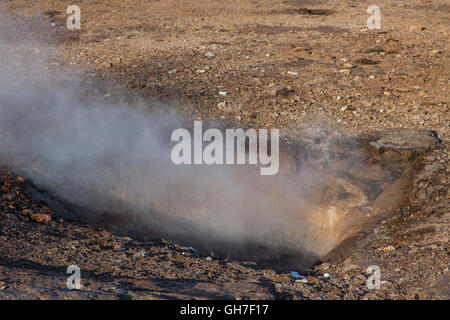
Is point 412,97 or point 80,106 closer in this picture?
point 80,106

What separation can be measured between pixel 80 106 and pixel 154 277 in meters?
2.97

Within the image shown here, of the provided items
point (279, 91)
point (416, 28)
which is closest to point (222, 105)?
point (279, 91)

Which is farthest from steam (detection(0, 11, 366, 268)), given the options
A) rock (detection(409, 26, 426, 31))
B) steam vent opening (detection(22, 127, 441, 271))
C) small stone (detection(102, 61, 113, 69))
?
rock (detection(409, 26, 426, 31))

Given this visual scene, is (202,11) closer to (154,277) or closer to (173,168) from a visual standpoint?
(173,168)

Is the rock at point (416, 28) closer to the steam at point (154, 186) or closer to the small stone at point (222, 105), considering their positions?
the small stone at point (222, 105)

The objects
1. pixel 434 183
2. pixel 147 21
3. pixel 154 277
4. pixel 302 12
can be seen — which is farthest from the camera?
pixel 302 12

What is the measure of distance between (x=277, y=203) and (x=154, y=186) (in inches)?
44.8

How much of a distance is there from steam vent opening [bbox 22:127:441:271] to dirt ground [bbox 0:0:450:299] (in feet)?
0.92

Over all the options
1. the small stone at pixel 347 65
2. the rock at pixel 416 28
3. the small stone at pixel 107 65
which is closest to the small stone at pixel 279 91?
the small stone at pixel 347 65

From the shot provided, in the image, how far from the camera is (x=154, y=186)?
447 cm

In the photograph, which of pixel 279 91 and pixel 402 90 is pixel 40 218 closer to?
pixel 279 91

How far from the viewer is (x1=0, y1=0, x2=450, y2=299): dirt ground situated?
2979 millimetres

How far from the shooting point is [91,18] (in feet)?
28.1
